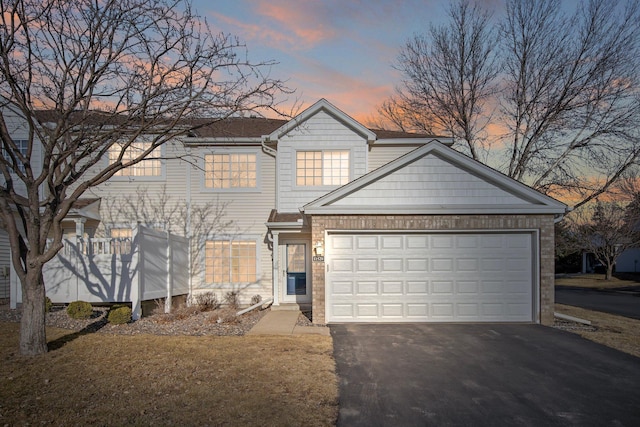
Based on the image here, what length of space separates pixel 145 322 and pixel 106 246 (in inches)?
93.8

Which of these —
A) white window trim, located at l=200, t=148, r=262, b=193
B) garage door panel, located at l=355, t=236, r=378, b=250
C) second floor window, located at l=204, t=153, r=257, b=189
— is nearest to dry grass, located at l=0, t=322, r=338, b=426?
garage door panel, located at l=355, t=236, r=378, b=250

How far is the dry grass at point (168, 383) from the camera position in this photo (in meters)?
5.52

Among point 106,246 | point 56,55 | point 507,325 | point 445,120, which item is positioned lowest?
point 507,325

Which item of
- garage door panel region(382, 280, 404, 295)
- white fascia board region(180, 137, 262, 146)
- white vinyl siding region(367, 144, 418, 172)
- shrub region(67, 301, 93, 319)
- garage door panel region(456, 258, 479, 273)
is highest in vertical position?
white fascia board region(180, 137, 262, 146)

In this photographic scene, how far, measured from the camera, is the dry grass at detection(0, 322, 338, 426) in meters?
5.52

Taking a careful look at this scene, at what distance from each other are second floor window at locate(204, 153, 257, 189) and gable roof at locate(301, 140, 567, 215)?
186 inches

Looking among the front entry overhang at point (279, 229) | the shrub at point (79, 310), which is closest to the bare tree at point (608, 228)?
the front entry overhang at point (279, 229)

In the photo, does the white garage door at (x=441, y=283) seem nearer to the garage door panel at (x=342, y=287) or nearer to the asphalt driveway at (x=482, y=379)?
the garage door panel at (x=342, y=287)

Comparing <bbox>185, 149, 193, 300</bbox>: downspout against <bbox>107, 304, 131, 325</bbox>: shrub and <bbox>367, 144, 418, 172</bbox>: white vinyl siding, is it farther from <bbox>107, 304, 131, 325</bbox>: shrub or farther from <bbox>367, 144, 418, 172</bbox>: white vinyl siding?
<bbox>367, 144, 418, 172</bbox>: white vinyl siding

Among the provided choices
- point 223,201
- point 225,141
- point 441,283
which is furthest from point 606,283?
point 225,141

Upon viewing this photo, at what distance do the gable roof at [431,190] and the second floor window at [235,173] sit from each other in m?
4.71

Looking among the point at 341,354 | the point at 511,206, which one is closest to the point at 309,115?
the point at 511,206

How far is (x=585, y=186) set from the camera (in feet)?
63.5

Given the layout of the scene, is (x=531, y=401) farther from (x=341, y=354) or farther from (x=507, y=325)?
(x=507, y=325)
